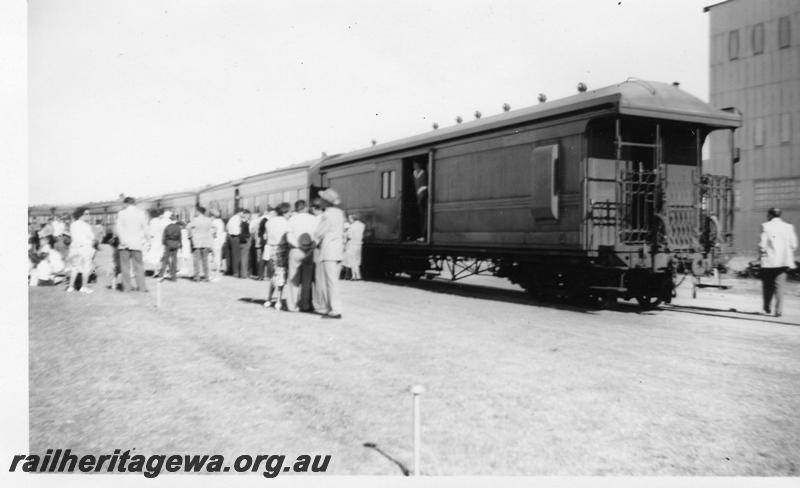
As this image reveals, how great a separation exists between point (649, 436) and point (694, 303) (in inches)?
331

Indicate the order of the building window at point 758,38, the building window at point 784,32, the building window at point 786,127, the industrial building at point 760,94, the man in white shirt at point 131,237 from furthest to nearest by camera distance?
the building window at point 786,127 < the building window at point 758,38 < the man in white shirt at point 131,237 < the industrial building at point 760,94 < the building window at point 784,32

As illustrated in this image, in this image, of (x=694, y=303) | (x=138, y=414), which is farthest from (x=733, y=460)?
(x=694, y=303)

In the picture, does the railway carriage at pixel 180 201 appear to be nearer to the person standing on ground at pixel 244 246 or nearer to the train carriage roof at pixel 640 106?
the person standing on ground at pixel 244 246

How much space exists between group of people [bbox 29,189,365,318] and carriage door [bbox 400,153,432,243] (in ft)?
5.64

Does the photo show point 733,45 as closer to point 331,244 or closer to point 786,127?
point 786,127

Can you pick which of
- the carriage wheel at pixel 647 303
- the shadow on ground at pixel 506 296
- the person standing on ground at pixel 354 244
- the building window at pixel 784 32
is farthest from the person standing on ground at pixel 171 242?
the building window at pixel 784 32

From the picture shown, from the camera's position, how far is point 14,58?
5.62 meters

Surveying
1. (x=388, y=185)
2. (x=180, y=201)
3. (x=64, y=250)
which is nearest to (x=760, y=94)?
(x=388, y=185)

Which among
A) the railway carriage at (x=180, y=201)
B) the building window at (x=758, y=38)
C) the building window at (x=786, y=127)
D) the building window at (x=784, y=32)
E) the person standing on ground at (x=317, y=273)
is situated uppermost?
the building window at (x=758, y=38)

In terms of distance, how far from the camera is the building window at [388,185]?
1486 centimetres

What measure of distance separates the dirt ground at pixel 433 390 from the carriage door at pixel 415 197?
18.3 ft

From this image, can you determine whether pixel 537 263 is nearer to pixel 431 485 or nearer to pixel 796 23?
Answer: pixel 796 23

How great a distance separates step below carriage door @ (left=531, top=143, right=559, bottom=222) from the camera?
392 inches

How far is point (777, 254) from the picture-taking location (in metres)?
9.48
